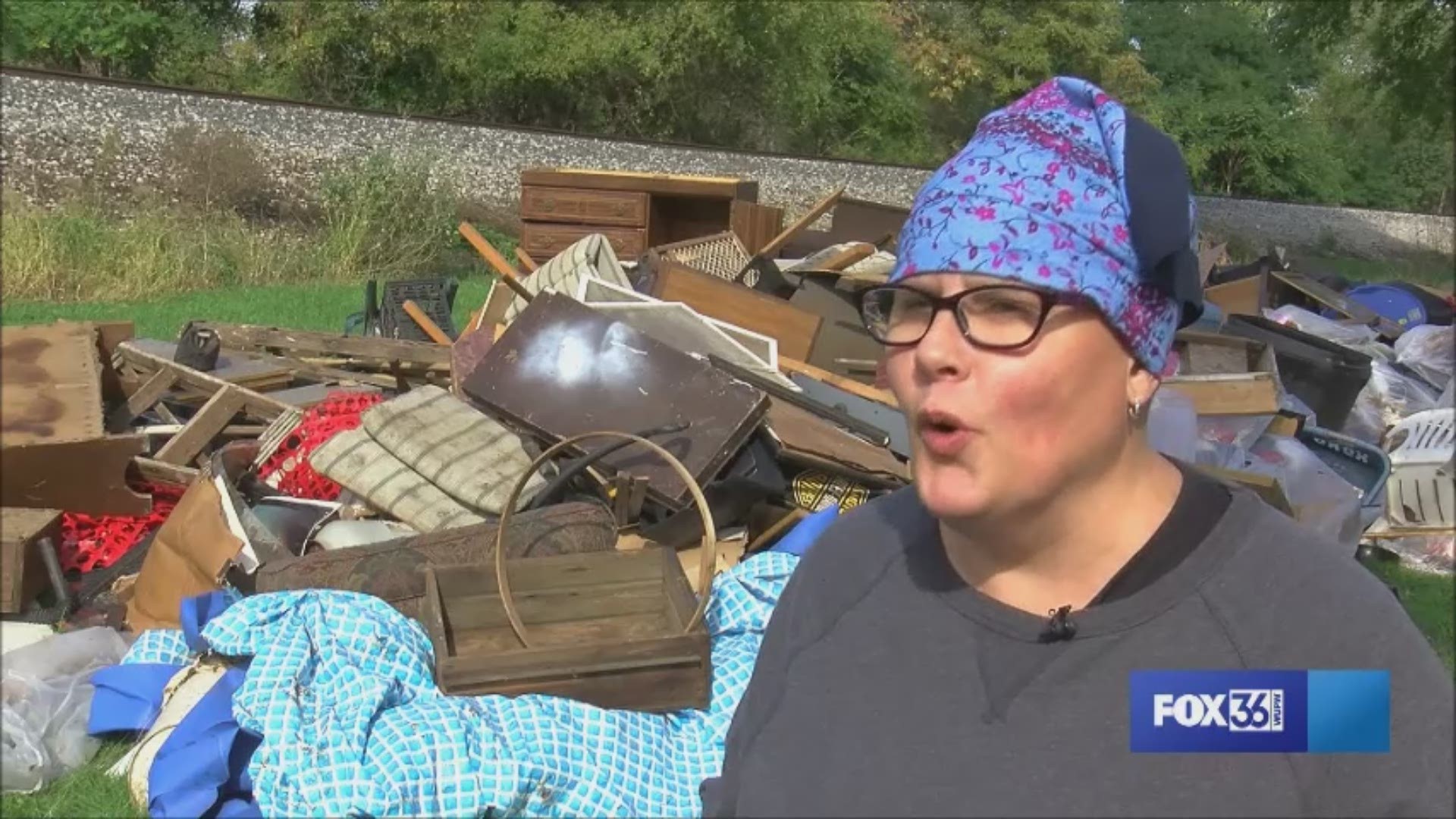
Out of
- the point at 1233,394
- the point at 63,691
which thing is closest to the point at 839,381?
the point at 1233,394

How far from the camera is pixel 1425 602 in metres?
1.82

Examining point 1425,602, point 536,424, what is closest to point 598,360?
point 536,424

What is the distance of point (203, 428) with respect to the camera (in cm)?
525

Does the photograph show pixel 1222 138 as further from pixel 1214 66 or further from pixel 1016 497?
pixel 1016 497

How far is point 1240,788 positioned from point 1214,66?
45.1m

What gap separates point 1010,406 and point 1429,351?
7199 millimetres

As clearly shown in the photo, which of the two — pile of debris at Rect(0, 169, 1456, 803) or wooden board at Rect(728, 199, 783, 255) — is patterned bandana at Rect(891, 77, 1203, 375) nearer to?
pile of debris at Rect(0, 169, 1456, 803)

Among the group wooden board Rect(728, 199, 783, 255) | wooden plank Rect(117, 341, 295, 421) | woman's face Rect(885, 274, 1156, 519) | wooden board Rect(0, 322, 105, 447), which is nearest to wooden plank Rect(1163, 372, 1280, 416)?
wooden board Rect(728, 199, 783, 255)

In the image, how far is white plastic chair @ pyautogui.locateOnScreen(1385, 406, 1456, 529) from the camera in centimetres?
103

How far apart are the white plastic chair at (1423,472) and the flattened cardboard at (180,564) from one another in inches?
127

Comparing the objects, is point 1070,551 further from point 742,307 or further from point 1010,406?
point 742,307

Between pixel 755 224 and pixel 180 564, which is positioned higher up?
pixel 755 224

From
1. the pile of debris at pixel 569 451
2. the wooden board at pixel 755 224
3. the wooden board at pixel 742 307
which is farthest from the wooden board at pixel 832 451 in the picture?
the wooden board at pixel 755 224

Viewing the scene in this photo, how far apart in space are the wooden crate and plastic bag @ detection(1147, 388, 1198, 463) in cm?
184
